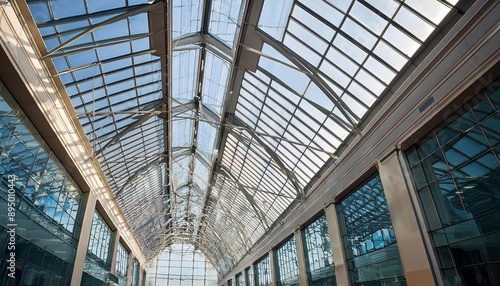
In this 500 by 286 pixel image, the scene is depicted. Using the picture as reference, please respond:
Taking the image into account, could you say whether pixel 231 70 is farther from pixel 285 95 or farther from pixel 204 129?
pixel 204 129

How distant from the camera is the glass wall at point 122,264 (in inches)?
1326

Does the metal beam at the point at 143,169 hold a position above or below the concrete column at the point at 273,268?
above

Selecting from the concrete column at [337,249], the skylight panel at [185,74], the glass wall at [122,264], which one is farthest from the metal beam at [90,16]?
the glass wall at [122,264]

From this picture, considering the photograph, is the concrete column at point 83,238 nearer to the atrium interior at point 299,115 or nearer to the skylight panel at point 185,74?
the atrium interior at point 299,115

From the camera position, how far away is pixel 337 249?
17.6m

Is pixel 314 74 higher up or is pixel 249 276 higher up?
pixel 314 74

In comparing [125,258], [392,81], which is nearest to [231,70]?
[392,81]

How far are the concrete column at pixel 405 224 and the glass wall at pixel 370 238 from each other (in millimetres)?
1155

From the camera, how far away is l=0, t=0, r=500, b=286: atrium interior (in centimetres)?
994

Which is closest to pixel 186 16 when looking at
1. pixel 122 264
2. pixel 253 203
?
pixel 253 203

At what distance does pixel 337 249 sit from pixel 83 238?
14.7 meters

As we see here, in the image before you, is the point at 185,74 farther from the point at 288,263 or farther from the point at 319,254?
the point at 288,263

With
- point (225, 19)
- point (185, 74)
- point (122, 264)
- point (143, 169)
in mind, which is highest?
point (185, 74)

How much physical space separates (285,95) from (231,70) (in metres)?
3.62
